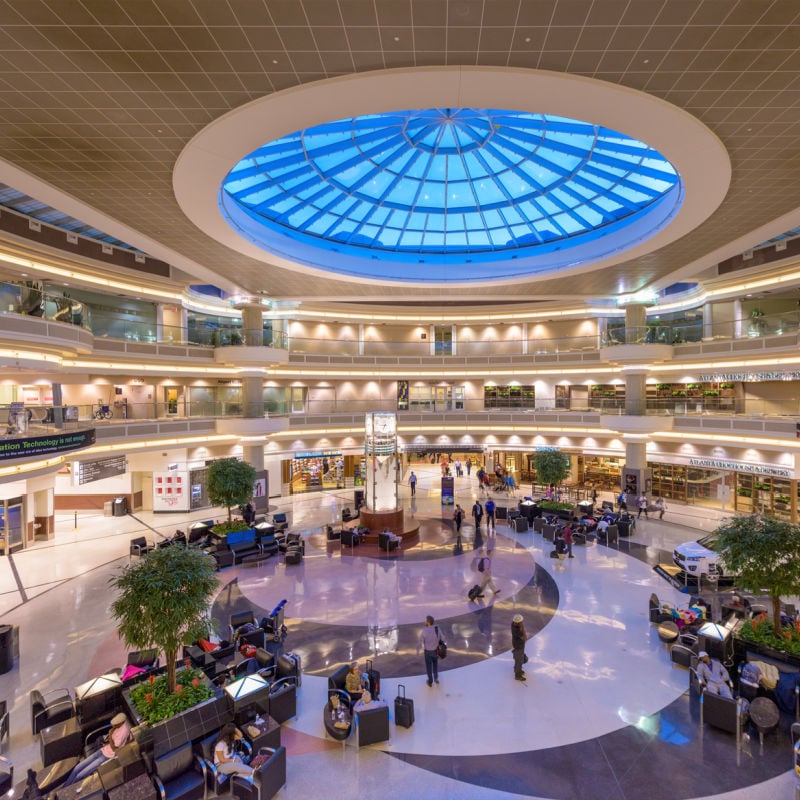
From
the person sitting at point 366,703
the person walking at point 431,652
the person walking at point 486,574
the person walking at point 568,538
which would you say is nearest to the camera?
the person sitting at point 366,703

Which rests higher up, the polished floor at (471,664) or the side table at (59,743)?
the side table at (59,743)

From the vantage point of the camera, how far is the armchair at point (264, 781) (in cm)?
671

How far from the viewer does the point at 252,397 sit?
27.0 metres

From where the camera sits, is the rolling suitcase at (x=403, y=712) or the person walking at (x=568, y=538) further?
the person walking at (x=568, y=538)

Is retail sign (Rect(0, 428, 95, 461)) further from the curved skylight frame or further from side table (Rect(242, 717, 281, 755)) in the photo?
side table (Rect(242, 717, 281, 755))

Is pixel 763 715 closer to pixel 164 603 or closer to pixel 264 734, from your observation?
pixel 264 734

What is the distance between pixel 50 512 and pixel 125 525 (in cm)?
328

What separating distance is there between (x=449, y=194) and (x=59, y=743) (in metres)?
21.4

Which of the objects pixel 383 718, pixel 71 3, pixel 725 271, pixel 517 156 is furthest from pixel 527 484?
pixel 71 3

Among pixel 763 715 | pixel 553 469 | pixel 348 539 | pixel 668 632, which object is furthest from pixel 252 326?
pixel 763 715

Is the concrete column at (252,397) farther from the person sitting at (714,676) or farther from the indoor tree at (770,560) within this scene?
the person sitting at (714,676)

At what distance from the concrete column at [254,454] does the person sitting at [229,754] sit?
20.0 meters

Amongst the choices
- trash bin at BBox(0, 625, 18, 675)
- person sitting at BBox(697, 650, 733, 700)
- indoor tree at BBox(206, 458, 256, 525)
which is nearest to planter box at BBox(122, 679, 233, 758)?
trash bin at BBox(0, 625, 18, 675)

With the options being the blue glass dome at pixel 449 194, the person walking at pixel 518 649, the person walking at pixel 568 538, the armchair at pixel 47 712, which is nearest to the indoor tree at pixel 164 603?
the armchair at pixel 47 712
